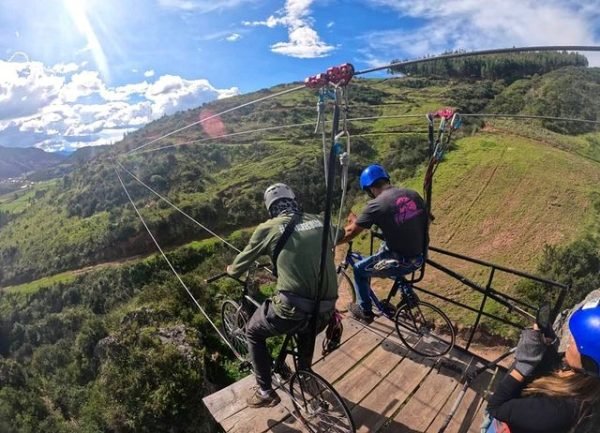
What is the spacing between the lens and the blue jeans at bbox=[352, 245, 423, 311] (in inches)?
192

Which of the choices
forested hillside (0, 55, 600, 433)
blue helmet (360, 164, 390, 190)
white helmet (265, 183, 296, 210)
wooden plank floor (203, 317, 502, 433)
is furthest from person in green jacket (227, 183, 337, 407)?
forested hillside (0, 55, 600, 433)

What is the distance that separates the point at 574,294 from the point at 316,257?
13.9m

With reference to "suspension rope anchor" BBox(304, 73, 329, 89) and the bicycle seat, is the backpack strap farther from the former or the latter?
the bicycle seat

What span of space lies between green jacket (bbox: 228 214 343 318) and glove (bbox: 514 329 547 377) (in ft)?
5.11

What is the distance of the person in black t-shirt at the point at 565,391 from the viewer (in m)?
2.25

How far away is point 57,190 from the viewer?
91.8 metres

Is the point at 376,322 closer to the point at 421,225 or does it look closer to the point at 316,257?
the point at 421,225

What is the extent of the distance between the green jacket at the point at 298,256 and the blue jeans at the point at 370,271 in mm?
1414

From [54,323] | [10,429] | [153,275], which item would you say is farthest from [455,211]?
[54,323]

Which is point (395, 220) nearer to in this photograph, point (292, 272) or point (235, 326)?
point (292, 272)

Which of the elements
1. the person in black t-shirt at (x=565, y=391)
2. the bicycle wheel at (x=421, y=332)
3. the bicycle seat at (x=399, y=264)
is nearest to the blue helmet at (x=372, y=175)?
the bicycle seat at (x=399, y=264)

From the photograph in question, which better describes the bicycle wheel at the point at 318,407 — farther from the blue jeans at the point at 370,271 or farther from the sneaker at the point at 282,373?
the blue jeans at the point at 370,271

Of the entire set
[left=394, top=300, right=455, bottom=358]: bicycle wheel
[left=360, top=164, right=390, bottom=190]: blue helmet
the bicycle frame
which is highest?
[left=360, top=164, right=390, bottom=190]: blue helmet

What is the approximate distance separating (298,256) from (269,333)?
924 mm
